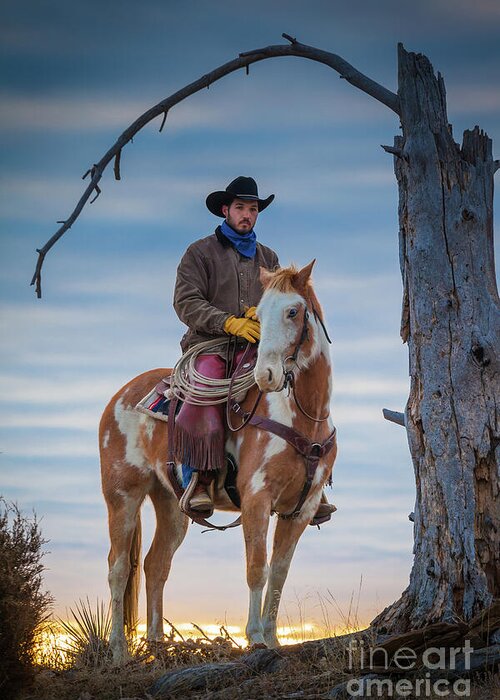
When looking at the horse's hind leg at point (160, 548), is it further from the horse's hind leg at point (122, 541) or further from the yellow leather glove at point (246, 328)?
the yellow leather glove at point (246, 328)

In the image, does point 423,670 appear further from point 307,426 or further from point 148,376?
point 148,376

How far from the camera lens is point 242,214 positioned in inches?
388

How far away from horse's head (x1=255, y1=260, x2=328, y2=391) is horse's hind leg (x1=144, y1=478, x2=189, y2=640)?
2.91 metres

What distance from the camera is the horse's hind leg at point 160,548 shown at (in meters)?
10.3

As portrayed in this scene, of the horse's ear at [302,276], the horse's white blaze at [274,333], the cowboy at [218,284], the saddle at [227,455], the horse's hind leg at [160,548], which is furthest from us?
the horse's hind leg at [160,548]

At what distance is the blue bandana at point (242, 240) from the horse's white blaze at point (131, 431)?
212 cm

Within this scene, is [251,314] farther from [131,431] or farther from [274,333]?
[131,431]

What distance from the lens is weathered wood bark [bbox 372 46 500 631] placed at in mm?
7586

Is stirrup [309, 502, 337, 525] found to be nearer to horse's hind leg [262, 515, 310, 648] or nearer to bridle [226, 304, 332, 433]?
horse's hind leg [262, 515, 310, 648]

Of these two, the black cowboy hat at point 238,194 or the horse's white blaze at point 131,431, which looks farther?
the horse's white blaze at point 131,431

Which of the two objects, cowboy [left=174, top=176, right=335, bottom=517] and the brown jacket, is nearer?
cowboy [left=174, top=176, right=335, bottom=517]

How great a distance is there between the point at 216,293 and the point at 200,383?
3.32 ft

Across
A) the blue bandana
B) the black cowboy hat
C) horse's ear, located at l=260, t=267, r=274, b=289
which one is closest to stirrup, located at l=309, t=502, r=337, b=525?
horse's ear, located at l=260, t=267, r=274, b=289

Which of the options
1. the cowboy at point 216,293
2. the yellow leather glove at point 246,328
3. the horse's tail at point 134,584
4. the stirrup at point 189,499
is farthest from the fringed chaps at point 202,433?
the horse's tail at point 134,584
